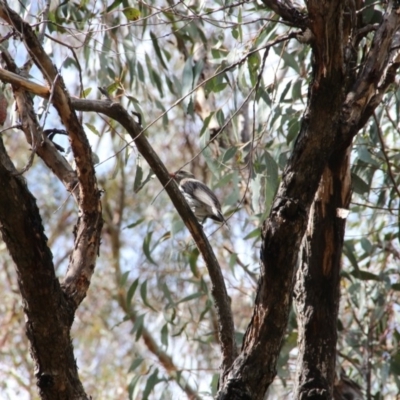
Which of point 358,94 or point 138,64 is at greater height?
point 138,64

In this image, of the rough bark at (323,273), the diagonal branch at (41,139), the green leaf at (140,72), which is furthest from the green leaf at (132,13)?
the green leaf at (140,72)

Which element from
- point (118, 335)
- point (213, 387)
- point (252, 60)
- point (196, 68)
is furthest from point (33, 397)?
point (252, 60)

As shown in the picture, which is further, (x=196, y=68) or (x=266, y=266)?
(x=196, y=68)

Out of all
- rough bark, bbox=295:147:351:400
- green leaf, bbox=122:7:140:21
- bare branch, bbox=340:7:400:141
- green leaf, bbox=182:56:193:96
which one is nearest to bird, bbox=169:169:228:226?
green leaf, bbox=182:56:193:96

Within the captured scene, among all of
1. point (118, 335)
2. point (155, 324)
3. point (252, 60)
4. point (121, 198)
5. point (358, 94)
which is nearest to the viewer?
point (358, 94)

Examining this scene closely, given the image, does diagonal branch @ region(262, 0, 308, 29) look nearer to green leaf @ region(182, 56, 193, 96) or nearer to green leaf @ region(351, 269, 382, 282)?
green leaf @ region(182, 56, 193, 96)

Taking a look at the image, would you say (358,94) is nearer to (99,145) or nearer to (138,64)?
(138,64)

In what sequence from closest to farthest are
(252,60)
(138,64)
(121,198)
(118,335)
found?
(252,60) → (138,64) → (118,335) → (121,198)

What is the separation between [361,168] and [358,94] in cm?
157

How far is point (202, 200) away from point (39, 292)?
314 cm

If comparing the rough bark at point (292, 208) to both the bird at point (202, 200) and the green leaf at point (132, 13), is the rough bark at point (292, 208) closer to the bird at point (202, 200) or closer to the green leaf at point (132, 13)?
the green leaf at point (132, 13)

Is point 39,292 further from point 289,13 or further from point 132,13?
point 132,13

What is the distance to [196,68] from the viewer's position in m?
4.19

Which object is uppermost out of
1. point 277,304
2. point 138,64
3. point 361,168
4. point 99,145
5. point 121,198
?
point 121,198
